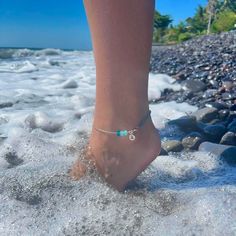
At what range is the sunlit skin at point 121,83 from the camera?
1.00 m

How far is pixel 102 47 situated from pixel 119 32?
2.4 inches

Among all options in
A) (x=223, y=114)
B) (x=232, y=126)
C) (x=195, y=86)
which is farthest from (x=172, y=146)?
(x=195, y=86)

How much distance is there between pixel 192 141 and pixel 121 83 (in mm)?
582

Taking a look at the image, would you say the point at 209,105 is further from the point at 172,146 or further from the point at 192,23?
the point at 192,23

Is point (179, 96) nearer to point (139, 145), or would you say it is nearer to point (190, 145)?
point (190, 145)

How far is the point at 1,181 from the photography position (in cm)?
110

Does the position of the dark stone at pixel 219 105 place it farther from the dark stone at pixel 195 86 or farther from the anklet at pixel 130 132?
the anklet at pixel 130 132

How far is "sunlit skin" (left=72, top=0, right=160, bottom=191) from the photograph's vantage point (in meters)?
1.00

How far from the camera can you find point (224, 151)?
1.35 meters

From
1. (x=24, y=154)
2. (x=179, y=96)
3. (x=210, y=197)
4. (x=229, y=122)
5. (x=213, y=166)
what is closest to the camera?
(x=210, y=197)

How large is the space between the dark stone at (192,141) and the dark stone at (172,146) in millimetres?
31

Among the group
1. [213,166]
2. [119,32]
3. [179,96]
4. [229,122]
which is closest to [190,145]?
[213,166]

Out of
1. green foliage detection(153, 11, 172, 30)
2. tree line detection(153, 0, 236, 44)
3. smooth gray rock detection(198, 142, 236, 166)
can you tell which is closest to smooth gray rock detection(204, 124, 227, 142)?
smooth gray rock detection(198, 142, 236, 166)

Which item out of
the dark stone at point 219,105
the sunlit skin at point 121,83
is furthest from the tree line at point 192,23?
the sunlit skin at point 121,83
